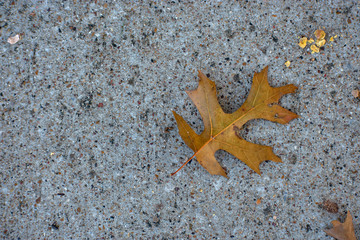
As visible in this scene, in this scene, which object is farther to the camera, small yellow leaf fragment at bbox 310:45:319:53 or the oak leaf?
small yellow leaf fragment at bbox 310:45:319:53

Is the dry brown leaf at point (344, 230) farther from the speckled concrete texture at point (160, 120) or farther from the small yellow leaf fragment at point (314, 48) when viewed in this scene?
the small yellow leaf fragment at point (314, 48)

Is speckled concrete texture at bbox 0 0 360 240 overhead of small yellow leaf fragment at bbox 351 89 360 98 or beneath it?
beneath

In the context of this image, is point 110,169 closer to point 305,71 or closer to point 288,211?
point 288,211

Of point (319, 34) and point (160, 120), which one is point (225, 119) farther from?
point (319, 34)

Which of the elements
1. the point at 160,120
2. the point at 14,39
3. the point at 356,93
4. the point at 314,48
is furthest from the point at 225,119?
the point at 14,39

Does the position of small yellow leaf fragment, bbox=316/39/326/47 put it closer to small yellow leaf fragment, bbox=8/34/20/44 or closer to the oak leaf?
the oak leaf

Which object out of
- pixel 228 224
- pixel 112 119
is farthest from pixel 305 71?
pixel 112 119

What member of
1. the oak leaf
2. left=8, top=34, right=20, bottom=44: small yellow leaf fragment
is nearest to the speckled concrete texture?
left=8, top=34, right=20, bottom=44: small yellow leaf fragment
